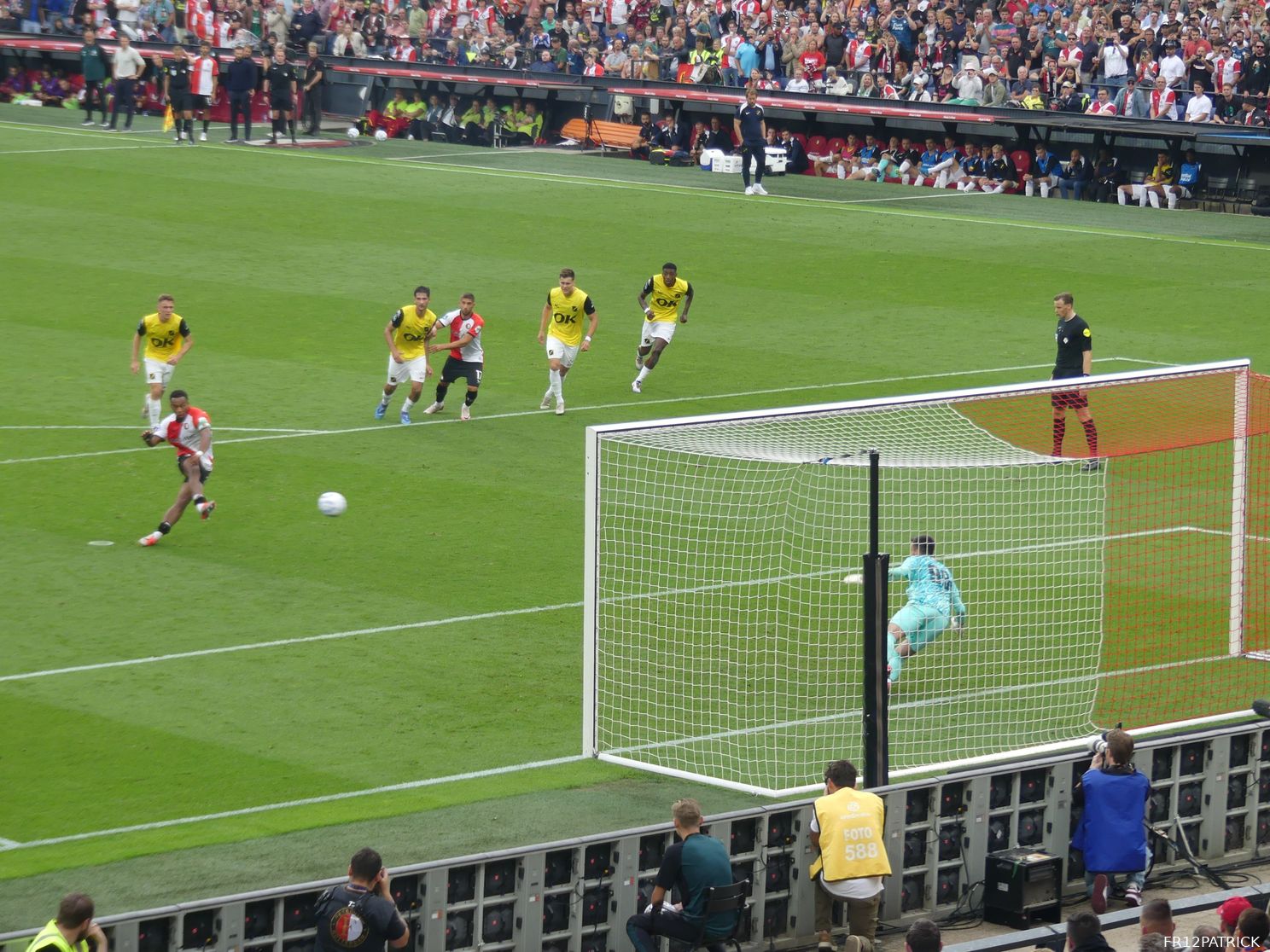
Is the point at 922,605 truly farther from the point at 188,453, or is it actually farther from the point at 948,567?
the point at 188,453

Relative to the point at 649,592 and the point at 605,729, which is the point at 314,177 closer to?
the point at 649,592

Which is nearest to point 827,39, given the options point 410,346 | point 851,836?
point 410,346

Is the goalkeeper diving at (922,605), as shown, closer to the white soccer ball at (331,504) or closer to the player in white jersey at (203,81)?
the white soccer ball at (331,504)

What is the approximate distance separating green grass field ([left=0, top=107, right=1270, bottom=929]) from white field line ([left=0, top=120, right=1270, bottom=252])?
181 millimetres

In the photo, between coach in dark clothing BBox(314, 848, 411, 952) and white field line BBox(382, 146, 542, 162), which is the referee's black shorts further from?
white field line BBox(382, 146, 542, 162)

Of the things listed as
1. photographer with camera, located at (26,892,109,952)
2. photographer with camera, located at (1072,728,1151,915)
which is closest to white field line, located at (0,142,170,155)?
photographer with camera, located at (1072,728,1151,915)

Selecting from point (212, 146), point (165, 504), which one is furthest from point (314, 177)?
point (165, 504)

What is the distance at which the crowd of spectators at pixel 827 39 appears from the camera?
4209 cm

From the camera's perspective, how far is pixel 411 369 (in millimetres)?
24234

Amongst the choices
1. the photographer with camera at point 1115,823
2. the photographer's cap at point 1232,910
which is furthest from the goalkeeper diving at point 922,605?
the photographer's cap at point 1232,910

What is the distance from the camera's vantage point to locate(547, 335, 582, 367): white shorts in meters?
24.2

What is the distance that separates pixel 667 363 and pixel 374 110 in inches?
1036

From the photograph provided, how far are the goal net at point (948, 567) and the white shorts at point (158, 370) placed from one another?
5430 millimetres

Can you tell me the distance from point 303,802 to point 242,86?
36392mm
